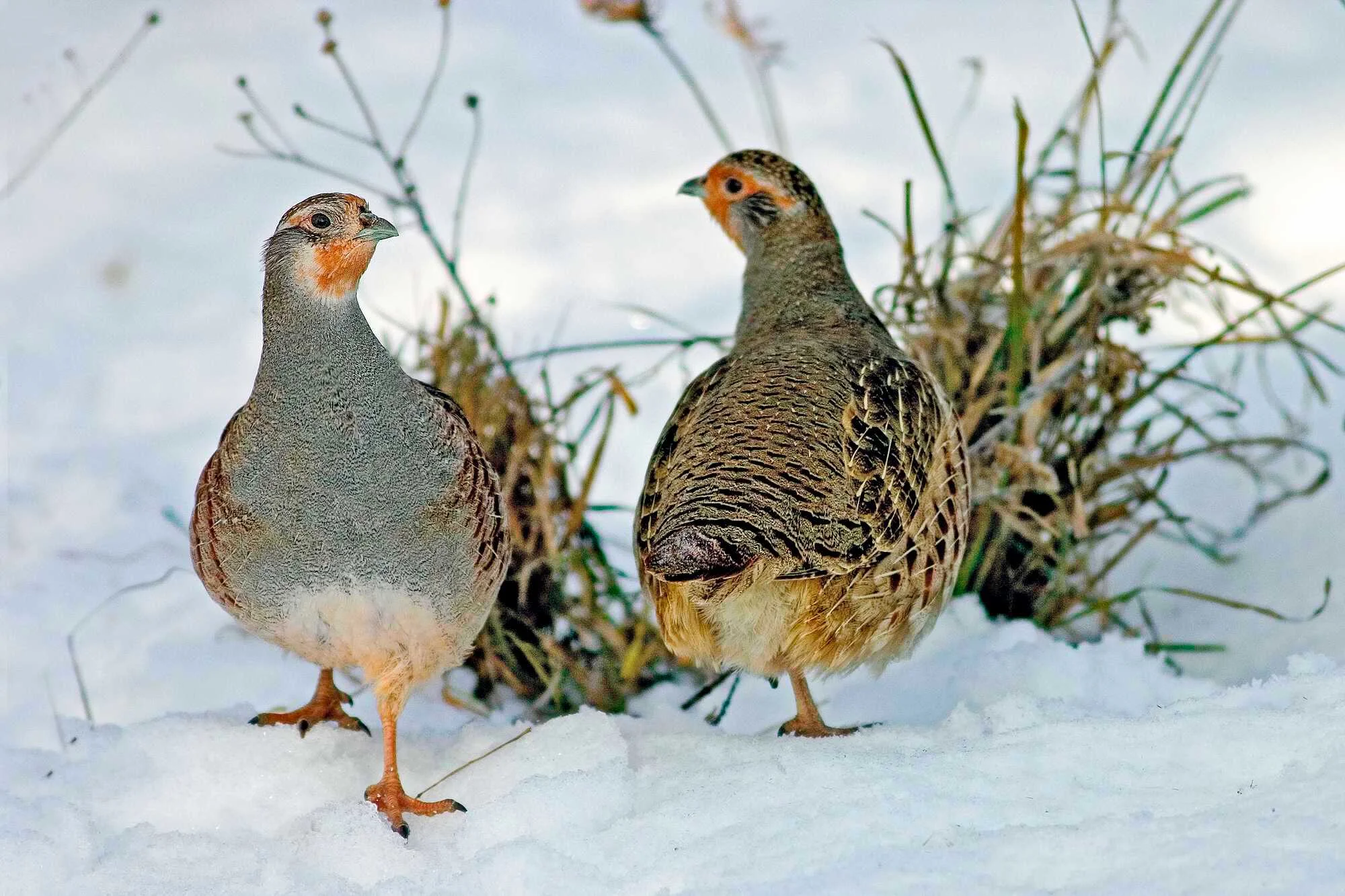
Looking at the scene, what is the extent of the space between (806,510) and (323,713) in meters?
1.26

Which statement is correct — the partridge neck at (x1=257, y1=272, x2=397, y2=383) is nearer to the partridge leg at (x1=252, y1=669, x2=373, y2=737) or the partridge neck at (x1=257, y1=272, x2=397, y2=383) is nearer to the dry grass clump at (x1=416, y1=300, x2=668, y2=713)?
the partridge leg at (x1=252, y1=669, x2=373, y2=737)

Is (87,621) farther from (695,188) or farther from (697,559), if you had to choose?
(697,559)

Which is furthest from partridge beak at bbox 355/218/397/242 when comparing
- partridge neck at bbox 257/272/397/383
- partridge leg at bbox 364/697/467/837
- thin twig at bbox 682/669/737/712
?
thin twig at bbox 682/669/737/712

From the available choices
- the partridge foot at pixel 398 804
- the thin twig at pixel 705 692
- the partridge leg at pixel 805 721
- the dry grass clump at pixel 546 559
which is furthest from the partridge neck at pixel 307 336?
the thin twig at pixel 705 692

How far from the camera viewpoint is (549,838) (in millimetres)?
2615

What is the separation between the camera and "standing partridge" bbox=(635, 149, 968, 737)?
2.75 m

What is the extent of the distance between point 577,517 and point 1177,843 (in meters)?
1.87

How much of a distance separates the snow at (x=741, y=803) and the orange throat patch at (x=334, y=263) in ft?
3.24

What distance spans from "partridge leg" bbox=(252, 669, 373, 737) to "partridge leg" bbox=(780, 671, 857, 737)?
96 cm

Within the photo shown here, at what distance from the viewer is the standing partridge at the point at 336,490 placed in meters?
2.71

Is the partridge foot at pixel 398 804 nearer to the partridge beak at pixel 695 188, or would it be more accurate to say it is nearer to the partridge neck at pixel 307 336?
the partridge neck at pixel 307 336

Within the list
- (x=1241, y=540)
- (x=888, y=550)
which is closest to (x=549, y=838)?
(x=888, y=550)

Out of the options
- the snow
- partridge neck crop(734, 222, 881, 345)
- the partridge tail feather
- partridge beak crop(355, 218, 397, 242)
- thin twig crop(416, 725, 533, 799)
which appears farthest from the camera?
partridge neck crop(734, 222, 881, 345)

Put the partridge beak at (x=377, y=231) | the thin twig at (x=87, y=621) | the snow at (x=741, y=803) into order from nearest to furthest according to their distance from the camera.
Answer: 1. the snow at (x=741, y=803)
2. the partridge beak at (x=377, y=231)
3. the thin twig at (x=87, y=621)
